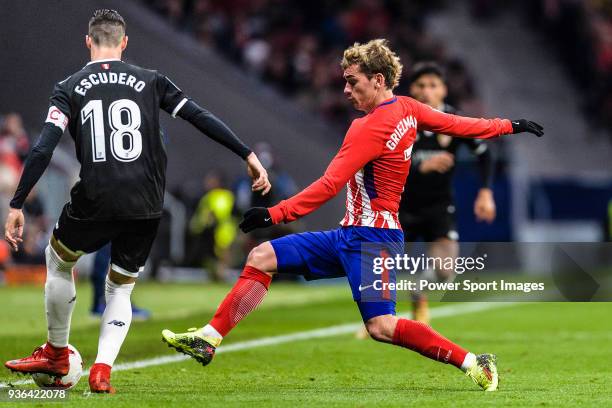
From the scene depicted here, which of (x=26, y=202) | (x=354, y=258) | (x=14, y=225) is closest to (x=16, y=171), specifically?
(x=26, y=202)

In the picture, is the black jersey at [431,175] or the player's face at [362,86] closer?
the player's face at [362,86]

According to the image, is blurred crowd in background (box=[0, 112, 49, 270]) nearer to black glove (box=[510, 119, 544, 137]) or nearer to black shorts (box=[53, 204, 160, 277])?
black shorts (box=[53, 204, 160, 277])

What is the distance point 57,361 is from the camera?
7168 mm

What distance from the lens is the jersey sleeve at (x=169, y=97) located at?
23.1 feet

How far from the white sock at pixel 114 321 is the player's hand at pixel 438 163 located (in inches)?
168

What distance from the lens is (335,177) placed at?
6781 mm

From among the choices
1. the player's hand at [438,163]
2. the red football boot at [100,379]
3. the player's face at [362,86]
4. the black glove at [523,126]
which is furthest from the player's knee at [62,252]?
the player's hand at [438,163]

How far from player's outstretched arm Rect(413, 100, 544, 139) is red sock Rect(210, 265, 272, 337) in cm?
128

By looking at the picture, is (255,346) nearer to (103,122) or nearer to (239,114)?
(103,122)

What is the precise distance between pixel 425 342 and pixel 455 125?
124 cm

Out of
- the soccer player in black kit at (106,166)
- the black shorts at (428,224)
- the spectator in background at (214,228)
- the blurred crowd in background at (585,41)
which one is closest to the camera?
the soccer player in black kit at (106,166)

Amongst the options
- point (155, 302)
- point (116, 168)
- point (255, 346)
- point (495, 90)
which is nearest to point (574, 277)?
point (255, 346)

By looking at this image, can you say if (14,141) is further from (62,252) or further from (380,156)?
(380,156)

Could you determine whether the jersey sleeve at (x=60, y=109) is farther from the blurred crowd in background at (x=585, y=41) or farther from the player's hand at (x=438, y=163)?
the blurred crowd in background at (x=585, y=41)
